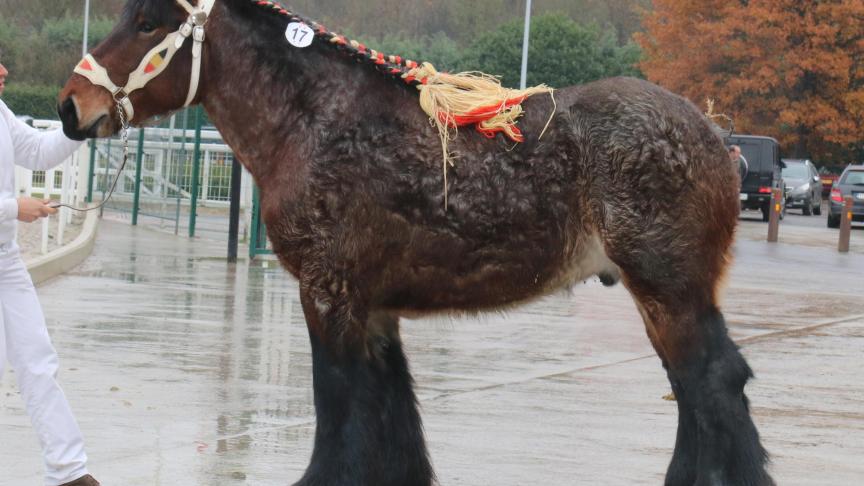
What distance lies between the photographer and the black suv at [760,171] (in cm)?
3553

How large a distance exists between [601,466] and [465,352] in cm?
376

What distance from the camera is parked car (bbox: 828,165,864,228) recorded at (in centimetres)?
3409

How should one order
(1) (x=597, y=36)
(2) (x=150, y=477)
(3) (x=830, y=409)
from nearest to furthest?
1. (2) (x=150, y=477)
2. (3) (x=830, y=409)
3. (1) (x=597, y=36)

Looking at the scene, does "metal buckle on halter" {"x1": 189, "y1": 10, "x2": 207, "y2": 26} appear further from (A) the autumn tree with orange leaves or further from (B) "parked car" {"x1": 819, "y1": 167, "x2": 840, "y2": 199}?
(B) "parked car" {"x1": 819, "y1": 167, "x2": 840, "y2": 199}

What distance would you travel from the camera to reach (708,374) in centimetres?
544

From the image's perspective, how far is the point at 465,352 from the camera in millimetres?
10398

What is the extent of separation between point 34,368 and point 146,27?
145 cm

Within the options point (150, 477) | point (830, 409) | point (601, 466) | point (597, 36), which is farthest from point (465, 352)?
point (597, 36)

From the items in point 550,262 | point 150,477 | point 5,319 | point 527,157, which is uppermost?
point 527,157

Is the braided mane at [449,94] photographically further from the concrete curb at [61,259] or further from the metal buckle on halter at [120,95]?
the concrete curb at [61,259]

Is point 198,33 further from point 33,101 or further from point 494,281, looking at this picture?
point 33,101

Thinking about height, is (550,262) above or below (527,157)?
below

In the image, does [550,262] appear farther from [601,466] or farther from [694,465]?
[601,466]

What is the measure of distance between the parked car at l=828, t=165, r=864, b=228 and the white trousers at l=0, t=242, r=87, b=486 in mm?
30269
